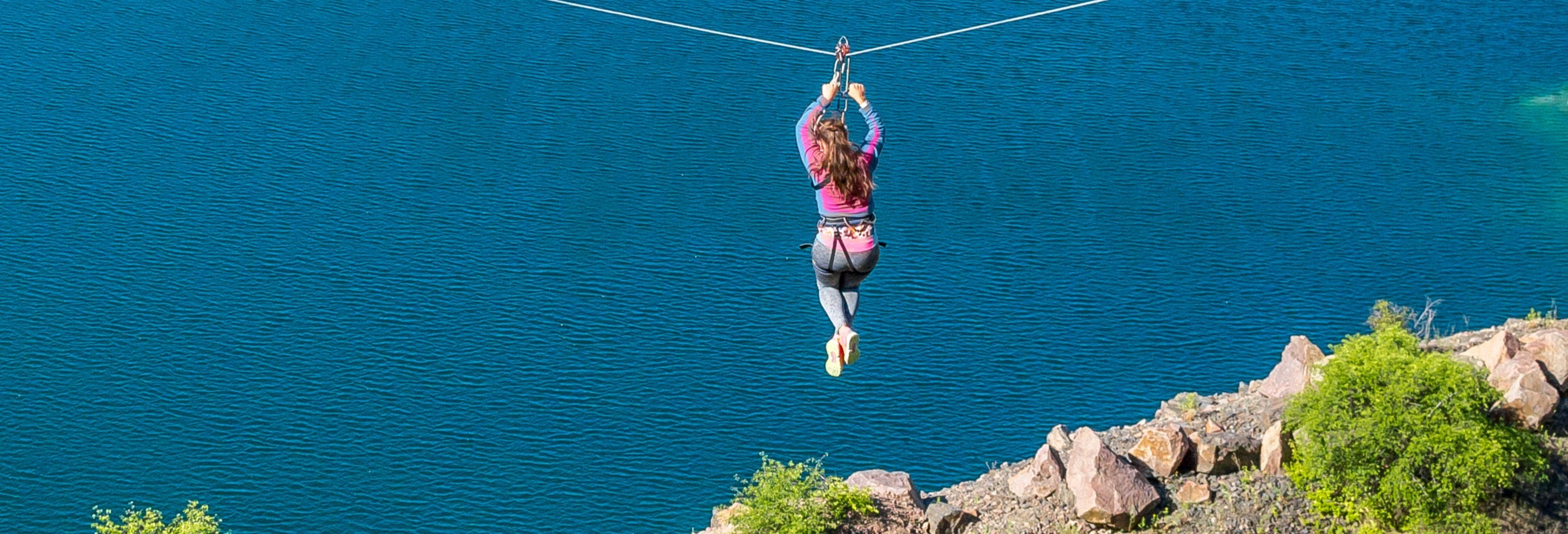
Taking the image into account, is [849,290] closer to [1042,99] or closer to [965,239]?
[965,239]

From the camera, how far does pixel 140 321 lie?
32.9 m

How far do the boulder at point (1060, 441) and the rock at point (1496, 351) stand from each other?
18.0 ft

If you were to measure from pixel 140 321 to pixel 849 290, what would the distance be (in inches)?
878

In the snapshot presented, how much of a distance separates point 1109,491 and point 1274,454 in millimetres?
2657

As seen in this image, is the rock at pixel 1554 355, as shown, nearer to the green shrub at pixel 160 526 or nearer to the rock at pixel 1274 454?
the rock at pixel 1274 454

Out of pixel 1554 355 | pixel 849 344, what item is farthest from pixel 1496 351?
pixel 849 344

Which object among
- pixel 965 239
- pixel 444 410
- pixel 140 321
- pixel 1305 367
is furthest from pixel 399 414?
pixel 1305 367

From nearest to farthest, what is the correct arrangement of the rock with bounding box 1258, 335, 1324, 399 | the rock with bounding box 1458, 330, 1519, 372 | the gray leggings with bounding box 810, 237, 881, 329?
1. the gray leggings with bounding box 810, 237, 881, 329
2. the rock with bounding box 1458, 330, 1519, 372
3. the rock with bounding box 1258, 335, 1324, 399

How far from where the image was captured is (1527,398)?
73.8 feet

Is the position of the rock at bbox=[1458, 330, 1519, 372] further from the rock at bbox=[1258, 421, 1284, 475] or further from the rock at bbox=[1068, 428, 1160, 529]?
the rock at bbox=[1068, 428, 1160, 529]

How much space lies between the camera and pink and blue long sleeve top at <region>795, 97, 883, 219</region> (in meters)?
13.8

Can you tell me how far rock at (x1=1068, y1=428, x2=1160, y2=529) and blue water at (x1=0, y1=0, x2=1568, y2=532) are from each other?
6902 millimetres

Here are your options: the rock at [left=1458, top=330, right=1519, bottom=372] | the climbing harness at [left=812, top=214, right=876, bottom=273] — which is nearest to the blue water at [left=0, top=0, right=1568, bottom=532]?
the rock at [left=1458, top=330, right=1519, bottom=372]

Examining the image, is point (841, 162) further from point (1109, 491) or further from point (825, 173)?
point (1109, 491)
